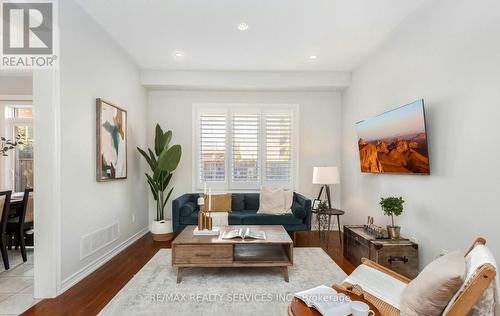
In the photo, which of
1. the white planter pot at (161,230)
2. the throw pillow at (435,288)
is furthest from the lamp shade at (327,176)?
the throw pillow at (435,288)

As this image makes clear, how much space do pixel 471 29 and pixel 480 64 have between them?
341 millimetres

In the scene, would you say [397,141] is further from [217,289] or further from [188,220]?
[188,220]

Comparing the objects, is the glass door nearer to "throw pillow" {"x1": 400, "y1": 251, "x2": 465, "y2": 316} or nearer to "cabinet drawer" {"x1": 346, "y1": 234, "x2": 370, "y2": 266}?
"cabinet drawer" {"x1": 346, "y1": 234, "x2": 370, "y2": 266}

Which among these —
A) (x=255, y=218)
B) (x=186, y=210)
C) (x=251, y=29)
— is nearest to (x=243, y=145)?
(x=255, y=218)

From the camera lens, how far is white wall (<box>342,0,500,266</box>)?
209cm

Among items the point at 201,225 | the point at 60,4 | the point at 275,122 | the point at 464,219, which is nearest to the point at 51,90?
the point at 60,4

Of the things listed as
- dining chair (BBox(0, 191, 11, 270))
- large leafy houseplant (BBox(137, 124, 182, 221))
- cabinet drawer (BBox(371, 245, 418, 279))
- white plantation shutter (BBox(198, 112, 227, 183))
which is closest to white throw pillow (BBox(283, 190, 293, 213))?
white plantation shutter (BBox(198, 112, 227, 183))

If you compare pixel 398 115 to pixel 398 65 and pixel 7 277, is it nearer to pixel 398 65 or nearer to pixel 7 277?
pixel 398 65

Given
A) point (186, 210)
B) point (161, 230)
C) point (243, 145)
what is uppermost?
point (243, 145)

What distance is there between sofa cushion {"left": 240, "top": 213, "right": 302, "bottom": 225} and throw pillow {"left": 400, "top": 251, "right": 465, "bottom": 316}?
107 inches

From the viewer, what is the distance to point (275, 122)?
17.2ft

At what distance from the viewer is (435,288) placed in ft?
4.30

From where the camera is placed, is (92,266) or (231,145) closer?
(92,266)

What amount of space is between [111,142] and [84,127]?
0.59m
